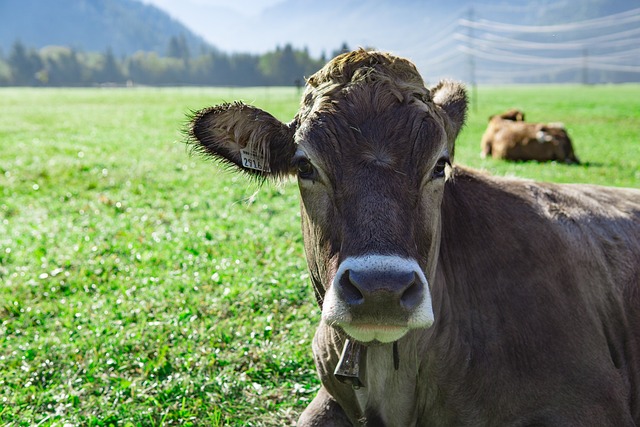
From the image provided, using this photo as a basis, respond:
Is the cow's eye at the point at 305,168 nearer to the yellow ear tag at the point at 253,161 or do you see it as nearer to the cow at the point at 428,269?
the cow at the point at 428,269

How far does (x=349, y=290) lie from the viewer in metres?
3.09

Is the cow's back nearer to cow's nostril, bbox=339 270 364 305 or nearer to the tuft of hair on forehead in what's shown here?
the tuft of hair on forehead

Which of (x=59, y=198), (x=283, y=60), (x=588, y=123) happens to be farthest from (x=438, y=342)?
(x=283, y=60)

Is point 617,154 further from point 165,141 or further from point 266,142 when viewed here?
point 266,142

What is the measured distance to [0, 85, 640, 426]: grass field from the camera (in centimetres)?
509

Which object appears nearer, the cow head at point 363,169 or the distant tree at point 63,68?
the cow head at point 363,169

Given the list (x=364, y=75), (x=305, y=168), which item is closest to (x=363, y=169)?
(x=305, y=168)

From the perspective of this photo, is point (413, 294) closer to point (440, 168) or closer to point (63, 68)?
point (440, 168)

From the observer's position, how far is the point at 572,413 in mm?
3881

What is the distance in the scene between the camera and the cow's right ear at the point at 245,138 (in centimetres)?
409

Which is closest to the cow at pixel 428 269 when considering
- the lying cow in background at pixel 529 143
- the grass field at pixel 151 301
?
the grass field at pixel 151 301

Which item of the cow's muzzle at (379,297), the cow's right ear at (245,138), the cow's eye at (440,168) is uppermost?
the cow's right ear at (245,138)

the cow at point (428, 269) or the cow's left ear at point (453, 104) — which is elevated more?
the cow's left ear at point (453, 104)

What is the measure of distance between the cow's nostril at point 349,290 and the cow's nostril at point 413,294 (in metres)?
0.20
